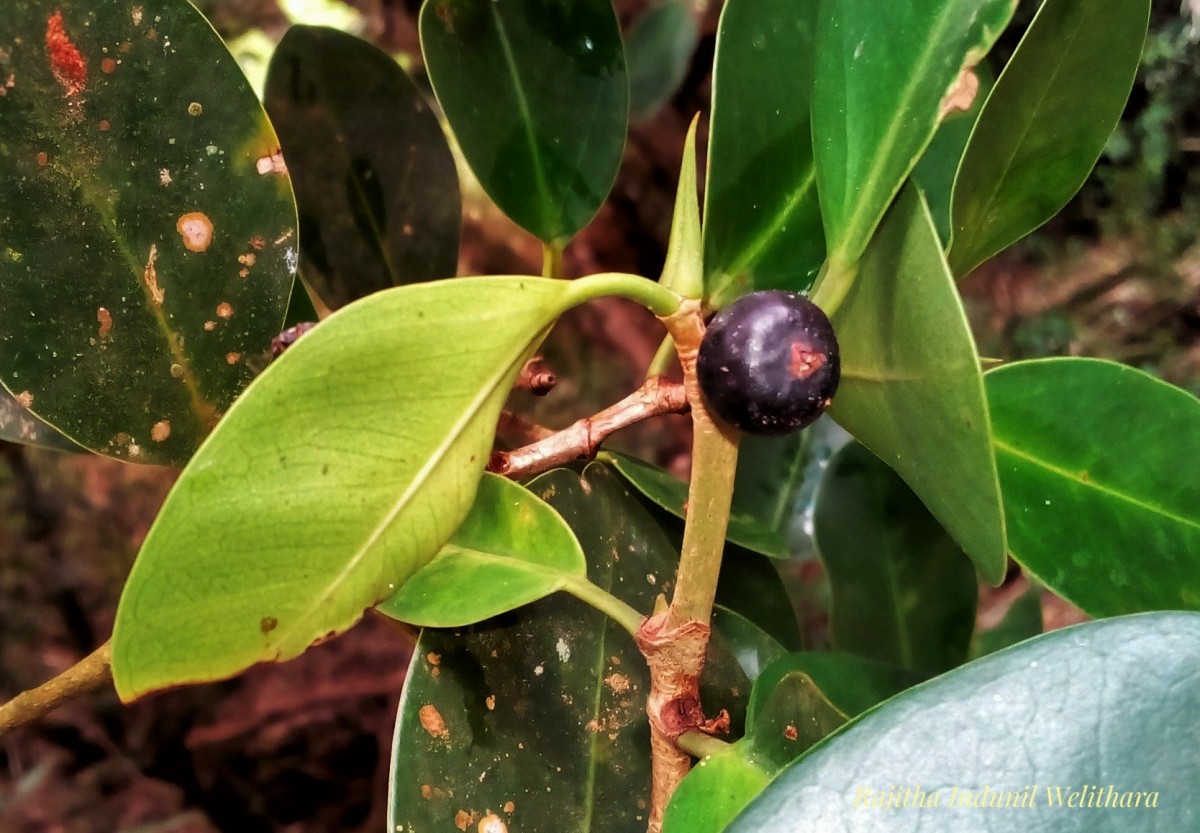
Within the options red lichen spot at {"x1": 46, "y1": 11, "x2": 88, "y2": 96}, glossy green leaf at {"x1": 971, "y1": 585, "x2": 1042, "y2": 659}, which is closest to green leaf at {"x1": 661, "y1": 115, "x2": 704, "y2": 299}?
red lichen spot at {"x1": 46, "y1": 11, "x2": 88, "y2": 96}

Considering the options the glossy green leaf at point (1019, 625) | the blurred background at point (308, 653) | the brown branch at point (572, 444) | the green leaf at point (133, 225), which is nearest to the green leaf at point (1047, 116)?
the brown branch at point (572, 444)

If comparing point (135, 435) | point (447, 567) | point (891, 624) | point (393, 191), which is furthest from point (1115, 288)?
point (135, 435)

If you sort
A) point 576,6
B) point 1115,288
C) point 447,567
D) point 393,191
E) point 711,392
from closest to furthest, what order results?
point 711,392 < point 447,567 < point 576,6 < point 393,191 < point 1115,288

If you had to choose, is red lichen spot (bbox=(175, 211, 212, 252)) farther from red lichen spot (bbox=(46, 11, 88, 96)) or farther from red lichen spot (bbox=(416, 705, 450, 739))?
red lichen spot (bbox=(416, 705, 450, 739))

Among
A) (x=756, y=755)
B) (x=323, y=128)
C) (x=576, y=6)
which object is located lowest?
(x=756, y=755)

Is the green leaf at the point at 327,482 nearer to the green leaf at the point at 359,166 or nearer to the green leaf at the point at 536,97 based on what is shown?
the green leaf at the point at 536,97

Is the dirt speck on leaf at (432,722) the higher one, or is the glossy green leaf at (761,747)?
the glossy green leaf at (761,747)

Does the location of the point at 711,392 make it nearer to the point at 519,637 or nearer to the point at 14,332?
the point at 519,637

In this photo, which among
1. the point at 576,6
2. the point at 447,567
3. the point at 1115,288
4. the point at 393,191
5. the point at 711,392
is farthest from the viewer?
the point at 1115,288
